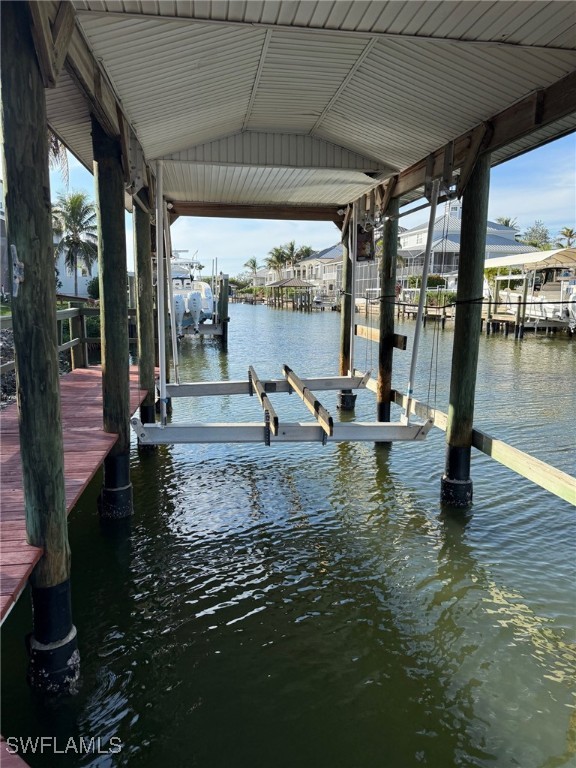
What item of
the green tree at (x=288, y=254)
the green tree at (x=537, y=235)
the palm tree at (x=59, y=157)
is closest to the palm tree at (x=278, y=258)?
the green tree at (x=288, y=254)

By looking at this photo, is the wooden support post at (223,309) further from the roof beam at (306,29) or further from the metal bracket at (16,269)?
the metal bracket at (16,269)

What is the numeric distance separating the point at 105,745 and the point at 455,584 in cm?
329

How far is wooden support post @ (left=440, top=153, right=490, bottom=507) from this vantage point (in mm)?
6195

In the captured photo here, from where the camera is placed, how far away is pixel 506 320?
106 ft

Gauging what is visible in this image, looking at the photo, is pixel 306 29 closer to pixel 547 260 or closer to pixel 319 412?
pixel 319 412

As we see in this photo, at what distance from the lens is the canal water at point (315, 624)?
3.55 metres

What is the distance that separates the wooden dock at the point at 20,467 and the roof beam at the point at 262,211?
440 cm

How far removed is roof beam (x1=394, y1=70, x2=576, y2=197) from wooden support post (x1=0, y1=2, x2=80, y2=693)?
413 cm

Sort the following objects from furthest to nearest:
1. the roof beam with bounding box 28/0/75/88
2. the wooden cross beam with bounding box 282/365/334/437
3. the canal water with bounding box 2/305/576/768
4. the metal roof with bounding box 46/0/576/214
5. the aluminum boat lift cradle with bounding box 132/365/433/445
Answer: the aluminum boat lift cradle with bounding box 132/365/433/445 < the wooden cross beam with bounding box 282/365/334/437 < the metal roof with bounding box 46/0/576/214 < the canal water with bounding box 2/305/576/768 < the roof beam with bounding box 28/0/75/88

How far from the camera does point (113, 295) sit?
239 inches

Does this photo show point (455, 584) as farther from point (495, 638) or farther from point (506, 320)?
point (506, 320)

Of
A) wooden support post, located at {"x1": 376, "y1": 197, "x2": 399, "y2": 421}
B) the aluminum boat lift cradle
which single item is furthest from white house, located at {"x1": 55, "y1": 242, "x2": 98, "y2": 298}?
the aluminum boat lift cradle

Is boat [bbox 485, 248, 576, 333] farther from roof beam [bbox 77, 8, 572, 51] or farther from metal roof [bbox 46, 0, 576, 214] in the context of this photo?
roof beam [bbox 77, 8, 572, 51]

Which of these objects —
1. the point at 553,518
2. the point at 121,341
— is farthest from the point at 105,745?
the point at 553,518
